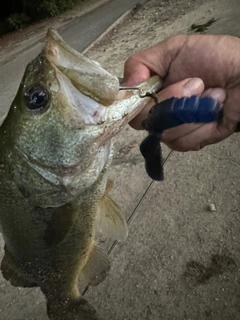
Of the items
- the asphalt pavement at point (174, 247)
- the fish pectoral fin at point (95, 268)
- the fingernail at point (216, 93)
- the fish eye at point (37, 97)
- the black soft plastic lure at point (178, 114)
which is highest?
the fish eye at point (37, 97)

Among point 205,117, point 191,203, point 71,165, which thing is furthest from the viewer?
point 191,203

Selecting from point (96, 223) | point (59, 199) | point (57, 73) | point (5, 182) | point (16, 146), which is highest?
point (57, 73)

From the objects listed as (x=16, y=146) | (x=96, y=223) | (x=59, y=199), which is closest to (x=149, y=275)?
(x=96, y=223)

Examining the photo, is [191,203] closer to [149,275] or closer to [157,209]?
[157,209]

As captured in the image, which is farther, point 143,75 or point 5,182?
point 143,75

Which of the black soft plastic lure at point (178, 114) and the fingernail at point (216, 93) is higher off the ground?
the black soft plastic lure at point (178, 114)

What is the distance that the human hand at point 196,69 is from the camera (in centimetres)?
195

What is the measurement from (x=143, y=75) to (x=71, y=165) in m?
0.62

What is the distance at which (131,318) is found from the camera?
2.69 metres

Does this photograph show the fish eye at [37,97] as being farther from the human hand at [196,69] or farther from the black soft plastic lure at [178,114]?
the human hand at [196,69]

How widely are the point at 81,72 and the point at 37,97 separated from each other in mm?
181

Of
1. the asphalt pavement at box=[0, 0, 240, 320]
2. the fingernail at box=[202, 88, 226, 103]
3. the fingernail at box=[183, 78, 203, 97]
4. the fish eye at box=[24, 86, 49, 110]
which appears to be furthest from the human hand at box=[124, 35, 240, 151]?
the asphalt pavement at box=[0, 0, 240, 320]

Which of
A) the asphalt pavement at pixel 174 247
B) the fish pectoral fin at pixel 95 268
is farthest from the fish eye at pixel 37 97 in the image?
the asphalt pavement at pixel 174 247

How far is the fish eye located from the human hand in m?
0.51
